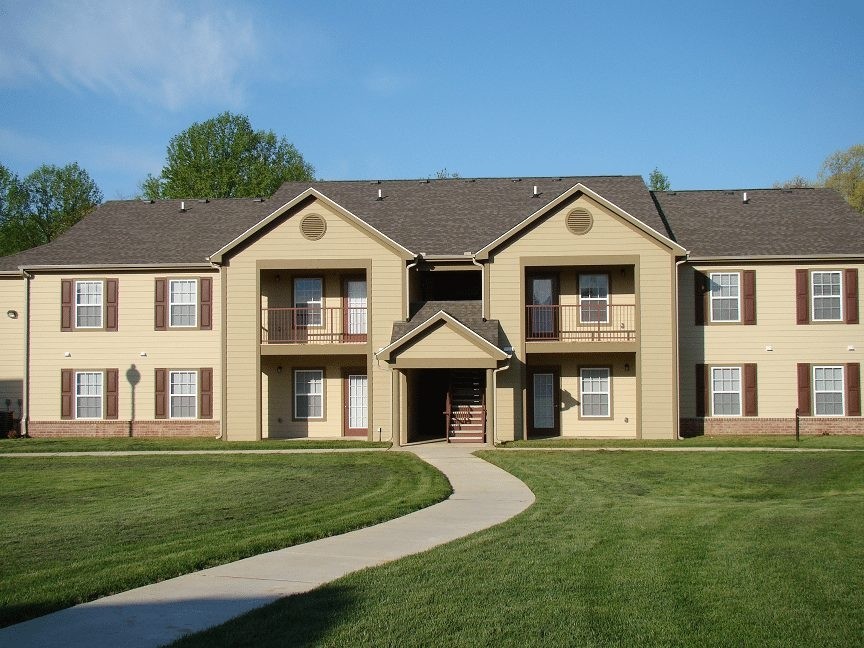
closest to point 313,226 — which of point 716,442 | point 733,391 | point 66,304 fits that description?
point 66,304

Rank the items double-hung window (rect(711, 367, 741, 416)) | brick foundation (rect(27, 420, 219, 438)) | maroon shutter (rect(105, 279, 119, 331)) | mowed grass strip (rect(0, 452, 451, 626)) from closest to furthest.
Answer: mowed grass strip (rect(0, 452, 451, 626)) < double-hung window (rect(711, 367, 741, 416)) < brick foundation (rect(27, 420, 219, 438)) < maroon shutter (rect(105, 279, 119, 331))

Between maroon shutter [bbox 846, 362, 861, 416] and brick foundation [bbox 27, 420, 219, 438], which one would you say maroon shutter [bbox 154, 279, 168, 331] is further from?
maroon shutter [bbox 846, 362, 861, 416]

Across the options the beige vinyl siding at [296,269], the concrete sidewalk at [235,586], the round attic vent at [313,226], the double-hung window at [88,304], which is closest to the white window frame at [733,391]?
the beige vinyl siding at [296,269]

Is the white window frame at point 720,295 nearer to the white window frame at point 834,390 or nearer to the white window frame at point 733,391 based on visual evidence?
Result: the white window frame at point 733,391

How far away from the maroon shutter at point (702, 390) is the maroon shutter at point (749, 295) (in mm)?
1931

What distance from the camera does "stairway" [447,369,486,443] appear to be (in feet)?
88.6

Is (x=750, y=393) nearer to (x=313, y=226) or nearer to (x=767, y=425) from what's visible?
(x=767, y=425)

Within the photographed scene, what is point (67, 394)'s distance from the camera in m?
29.1

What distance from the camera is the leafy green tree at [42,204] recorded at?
214ft

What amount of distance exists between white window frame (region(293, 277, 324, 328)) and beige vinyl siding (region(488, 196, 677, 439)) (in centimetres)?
590

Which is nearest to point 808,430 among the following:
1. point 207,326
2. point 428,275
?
point 428,275

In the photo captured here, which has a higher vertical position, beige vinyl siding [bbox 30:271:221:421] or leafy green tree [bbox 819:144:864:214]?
leafy green tree [bbox 819:144:864:214]

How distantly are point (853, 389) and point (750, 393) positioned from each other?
2.97 m

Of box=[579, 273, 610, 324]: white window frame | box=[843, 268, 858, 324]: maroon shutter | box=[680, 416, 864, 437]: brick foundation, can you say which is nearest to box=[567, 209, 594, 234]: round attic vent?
box=[579, 273, 610, 324]: white window frame
